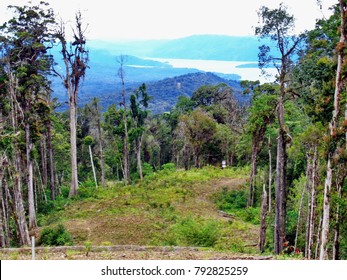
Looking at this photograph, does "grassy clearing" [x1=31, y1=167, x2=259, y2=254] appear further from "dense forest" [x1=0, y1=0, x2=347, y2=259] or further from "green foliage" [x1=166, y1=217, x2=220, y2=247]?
"dense forest" [x1=0, y1=0, x2=347, y2=259]

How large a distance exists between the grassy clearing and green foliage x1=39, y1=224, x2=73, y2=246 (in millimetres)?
668

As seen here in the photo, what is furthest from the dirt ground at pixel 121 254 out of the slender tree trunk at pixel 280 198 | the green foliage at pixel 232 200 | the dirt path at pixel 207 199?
the green foliage at pixel 232 200

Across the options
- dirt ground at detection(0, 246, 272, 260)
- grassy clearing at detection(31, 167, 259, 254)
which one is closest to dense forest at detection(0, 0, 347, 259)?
grassy clearing at detection(31, 167, 259, 254)

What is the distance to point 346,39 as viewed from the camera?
32.7 feet

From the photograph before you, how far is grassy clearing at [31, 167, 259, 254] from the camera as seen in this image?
45.9 feet

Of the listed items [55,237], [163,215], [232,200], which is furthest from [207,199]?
[55,237]

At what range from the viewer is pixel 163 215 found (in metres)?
18.3

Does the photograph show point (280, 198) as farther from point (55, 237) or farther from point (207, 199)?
point (207, 199)

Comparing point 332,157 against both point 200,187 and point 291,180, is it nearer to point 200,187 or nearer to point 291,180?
point 291,180

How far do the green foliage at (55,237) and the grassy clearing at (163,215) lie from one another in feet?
2.19

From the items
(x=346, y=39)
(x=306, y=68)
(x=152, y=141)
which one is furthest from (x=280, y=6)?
(x=152, y=141)

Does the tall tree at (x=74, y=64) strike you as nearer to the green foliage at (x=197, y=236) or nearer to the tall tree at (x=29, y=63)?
the tall tree at (x=29, y=63)

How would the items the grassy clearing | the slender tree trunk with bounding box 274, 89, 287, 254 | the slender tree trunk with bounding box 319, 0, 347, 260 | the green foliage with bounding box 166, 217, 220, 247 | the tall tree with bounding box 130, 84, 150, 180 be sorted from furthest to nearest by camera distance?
1. the tall tree with bounding box 130, 84, 150, 180
2. the grassy clearing
3. the slender tree trunk with bounding box 274, 89, 287, 254
4. the green foliage with bounding box 166, 217, 220, 247
5. the slender tree trunk with bounding box 319, 0, 347, 260

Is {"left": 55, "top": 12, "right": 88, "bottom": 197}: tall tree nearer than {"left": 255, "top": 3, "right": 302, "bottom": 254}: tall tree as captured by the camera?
No
